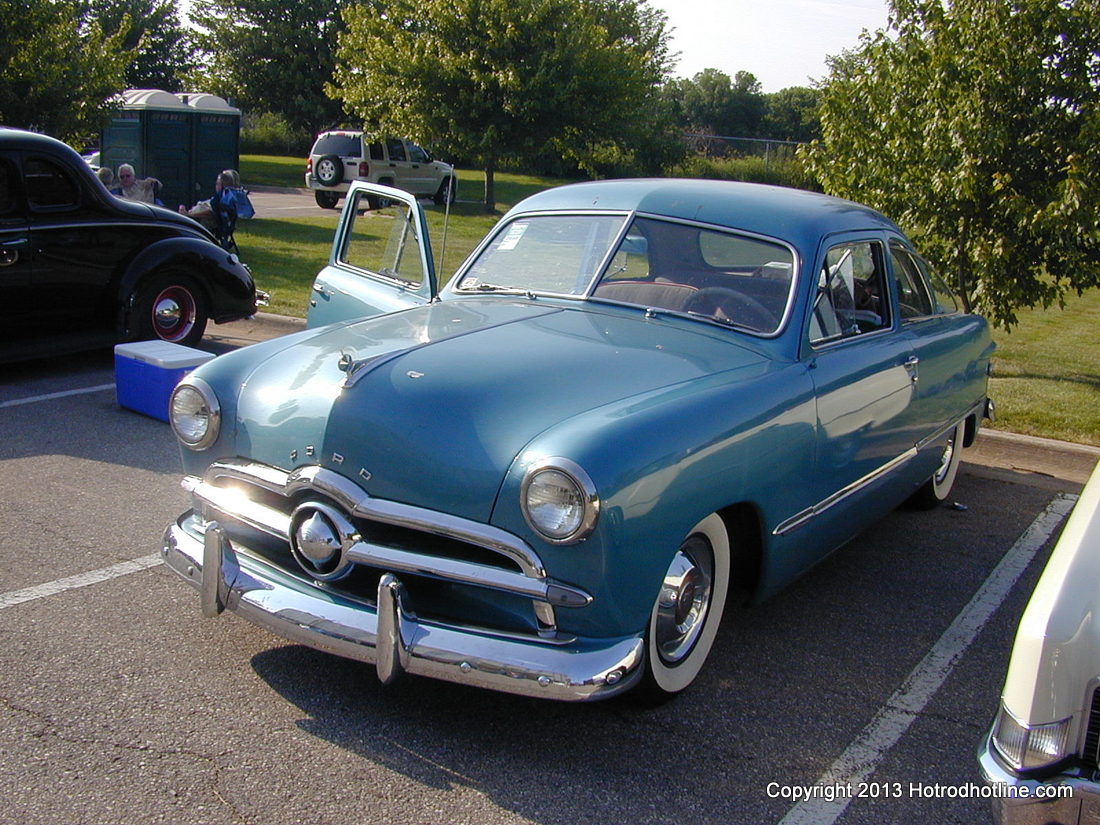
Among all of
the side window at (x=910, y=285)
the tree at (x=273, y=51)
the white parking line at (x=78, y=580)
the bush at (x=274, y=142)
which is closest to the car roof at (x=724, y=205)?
the side window at (x=910, y=285)

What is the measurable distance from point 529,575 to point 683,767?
78cm

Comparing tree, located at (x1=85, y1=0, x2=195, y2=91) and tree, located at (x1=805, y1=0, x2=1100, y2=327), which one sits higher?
tree, located at (x1=85, y1=0, x2=195, y2=91)

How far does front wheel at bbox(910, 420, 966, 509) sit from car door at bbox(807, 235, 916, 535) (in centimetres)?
103

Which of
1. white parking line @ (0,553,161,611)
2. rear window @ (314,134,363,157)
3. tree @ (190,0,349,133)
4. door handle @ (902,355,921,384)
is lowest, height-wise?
white parking line @ (0,553,161,611)

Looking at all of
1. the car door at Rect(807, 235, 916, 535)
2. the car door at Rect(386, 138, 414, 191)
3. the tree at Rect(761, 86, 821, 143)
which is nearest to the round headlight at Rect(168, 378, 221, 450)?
the car door at Rect(807, 235, 916, 535)

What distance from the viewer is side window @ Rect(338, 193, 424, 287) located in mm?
5273

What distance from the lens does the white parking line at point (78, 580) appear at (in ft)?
14.0

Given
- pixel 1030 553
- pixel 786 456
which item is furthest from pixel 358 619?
pixel 1030 553

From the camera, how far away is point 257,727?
3.43m

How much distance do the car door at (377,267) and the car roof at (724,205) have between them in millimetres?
570

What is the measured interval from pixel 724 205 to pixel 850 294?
0.70 metres

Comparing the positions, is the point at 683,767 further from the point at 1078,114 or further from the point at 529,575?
the point at 1078,114

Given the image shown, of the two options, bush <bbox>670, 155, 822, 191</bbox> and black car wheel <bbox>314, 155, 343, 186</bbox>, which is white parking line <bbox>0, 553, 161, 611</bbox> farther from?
bush <bbox>670, 155, 822, 191</bbox>

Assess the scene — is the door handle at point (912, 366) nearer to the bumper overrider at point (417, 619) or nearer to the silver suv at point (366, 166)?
the bumper overrider at point (417, 619)
